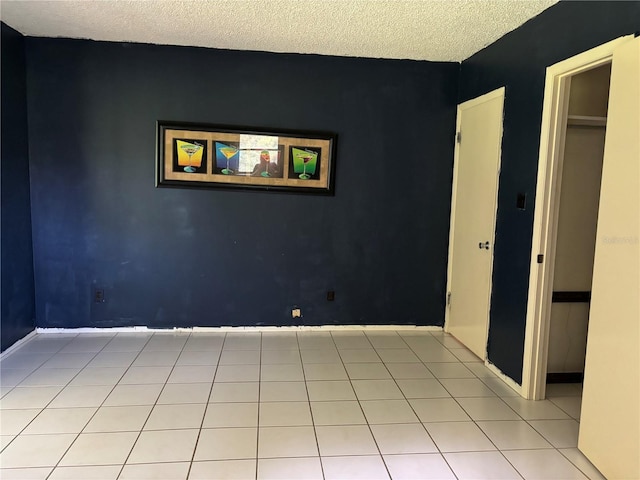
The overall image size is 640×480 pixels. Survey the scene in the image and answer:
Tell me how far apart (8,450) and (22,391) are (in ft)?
2.40

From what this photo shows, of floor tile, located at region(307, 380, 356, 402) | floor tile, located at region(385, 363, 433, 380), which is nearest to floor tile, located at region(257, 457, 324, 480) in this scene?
floor tile, located at region(307, 380, 356, 402)

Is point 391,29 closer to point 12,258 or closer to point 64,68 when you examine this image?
point 64,68

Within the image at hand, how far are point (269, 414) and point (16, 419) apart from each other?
1420 millimetres

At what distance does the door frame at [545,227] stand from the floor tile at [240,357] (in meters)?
1.95

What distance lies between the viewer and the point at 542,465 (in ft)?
7.34

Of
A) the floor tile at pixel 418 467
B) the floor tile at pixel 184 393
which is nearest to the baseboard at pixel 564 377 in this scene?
the floor tile at pixel 418 467

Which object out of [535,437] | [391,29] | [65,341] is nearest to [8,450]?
[65,341]

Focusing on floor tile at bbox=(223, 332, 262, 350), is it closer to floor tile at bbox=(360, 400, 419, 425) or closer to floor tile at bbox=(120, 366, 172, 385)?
floor tile at bbox=(120, 366, 172, 385)

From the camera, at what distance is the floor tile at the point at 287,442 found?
228cm

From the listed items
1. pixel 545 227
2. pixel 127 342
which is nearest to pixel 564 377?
pixel 545 227

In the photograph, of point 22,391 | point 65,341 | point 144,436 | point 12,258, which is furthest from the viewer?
point 65,341

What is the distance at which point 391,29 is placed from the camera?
328 centimetres

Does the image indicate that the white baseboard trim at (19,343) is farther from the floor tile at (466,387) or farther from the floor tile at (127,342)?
the floor tile at (466,387)

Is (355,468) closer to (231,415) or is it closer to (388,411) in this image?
(388,411)
